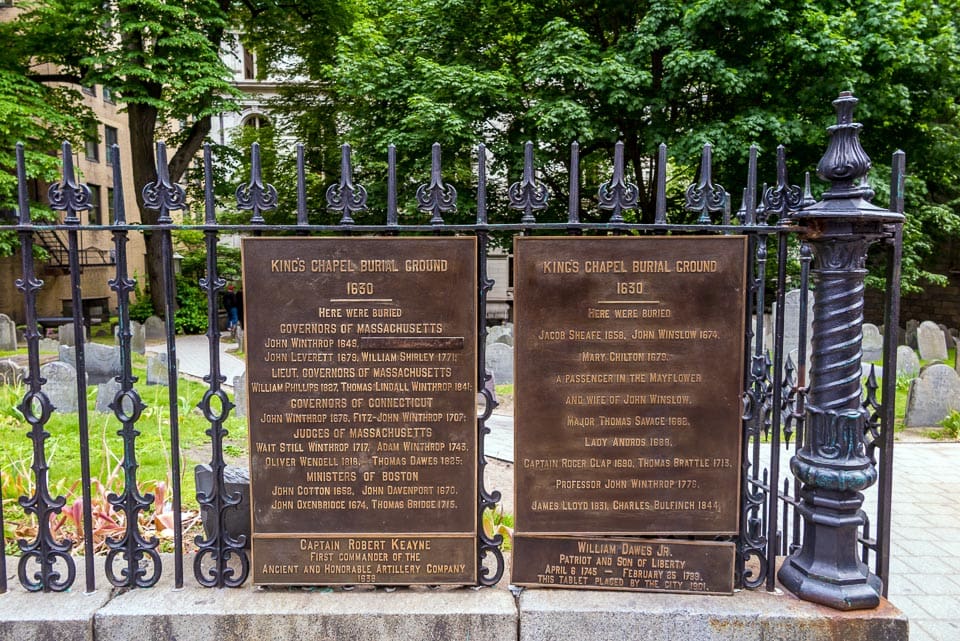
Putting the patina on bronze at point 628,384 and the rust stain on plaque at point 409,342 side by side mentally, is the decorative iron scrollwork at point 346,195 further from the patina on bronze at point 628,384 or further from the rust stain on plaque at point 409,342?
the patina on bronze at point 628,384

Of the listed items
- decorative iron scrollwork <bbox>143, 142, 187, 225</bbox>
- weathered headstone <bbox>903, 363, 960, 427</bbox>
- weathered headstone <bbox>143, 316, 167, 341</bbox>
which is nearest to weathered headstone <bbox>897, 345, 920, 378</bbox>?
weathered headstone <bbox>903, 363, 960, 427</bbox>

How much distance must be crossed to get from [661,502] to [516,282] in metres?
1.34

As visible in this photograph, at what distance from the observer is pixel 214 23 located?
1864cm

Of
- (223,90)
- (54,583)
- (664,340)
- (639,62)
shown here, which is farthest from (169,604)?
(223,90)

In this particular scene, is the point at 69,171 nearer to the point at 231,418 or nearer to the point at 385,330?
the point at 385,330

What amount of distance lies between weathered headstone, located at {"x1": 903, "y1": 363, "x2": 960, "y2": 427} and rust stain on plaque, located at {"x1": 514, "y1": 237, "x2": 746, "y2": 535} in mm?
7980

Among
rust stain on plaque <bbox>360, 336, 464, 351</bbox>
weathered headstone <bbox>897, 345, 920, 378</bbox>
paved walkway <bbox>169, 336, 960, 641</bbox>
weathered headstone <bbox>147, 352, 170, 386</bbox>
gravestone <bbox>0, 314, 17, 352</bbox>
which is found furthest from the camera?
gravestone <bbox>0, 314, 17, 352</bbox>

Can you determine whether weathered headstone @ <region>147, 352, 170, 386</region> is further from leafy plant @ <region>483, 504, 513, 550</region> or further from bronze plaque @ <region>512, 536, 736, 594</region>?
bronze plaque @ <region>512, 536, 736, 594</region>

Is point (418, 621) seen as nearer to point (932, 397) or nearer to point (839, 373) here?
point (839, 373)

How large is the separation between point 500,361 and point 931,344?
10.4 meters

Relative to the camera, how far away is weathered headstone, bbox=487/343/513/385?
1250 cm

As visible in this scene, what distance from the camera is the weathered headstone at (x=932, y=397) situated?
31.2 feet

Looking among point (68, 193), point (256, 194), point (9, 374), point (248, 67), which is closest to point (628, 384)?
point (256, 194)

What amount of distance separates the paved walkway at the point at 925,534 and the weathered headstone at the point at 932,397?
0.88 m
